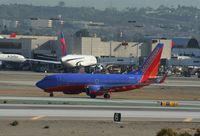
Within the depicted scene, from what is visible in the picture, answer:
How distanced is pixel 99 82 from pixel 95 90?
233 centimetres

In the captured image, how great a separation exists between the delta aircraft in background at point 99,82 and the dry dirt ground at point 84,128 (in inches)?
1208

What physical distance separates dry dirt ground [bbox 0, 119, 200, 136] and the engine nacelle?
2974 cm

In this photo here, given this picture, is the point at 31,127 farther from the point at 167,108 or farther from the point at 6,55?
the point at 6,55

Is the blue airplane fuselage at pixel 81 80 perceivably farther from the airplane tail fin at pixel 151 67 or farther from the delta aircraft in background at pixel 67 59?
the delta aircraft in background at pixel 67 59

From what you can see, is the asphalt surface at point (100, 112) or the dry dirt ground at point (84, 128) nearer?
the dry dirt ground at point (84, 128)

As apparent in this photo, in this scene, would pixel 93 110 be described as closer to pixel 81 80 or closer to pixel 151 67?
pixel 81 80

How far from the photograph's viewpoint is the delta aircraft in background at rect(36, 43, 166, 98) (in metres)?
81.5

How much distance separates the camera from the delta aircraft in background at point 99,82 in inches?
3209

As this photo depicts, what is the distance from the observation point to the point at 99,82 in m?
83.3

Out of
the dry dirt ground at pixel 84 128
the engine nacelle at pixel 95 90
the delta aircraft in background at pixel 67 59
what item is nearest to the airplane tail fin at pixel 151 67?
the engine nacelle at pixel 95 90

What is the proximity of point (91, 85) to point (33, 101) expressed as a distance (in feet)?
49.7

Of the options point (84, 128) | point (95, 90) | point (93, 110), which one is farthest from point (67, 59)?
point (84, 128)

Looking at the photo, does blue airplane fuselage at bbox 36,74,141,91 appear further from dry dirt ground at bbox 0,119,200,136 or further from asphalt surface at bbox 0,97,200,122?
dry dirt ground at bbox 0,119,200,136

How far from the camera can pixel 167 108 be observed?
65125 millimetres
